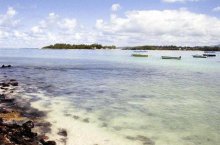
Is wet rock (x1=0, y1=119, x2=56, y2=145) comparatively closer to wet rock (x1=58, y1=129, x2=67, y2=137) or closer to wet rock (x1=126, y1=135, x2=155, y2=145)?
wet rock (x1=58, y1=129, x2=67, y2=137)

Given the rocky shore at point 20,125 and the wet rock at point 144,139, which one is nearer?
the rocky shore at point 20,125

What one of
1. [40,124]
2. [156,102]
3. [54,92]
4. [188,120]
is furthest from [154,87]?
[40,124]

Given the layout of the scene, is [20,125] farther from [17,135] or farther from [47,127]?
[17,135]

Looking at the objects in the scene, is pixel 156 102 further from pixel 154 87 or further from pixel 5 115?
pixel 5 115

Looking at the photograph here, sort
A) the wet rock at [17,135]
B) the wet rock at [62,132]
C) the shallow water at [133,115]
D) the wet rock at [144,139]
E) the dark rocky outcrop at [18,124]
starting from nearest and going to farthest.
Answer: the wet rock at [17,135]
the dark rocky outcrop at [18,124]
the wet rock at [144,139]
the shallow water at [133,115]
the wet rock at [62,132]

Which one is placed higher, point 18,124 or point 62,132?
point 18,124

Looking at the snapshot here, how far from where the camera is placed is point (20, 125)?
1755 cm

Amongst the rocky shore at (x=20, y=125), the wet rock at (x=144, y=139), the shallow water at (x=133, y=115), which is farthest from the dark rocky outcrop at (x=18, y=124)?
the wet rock at (x=144, y=139)

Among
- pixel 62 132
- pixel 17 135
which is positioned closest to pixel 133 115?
A: pixel 62 132

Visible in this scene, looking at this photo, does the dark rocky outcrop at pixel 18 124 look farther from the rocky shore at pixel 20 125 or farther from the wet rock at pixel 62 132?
the wet rock at pixel 62 132

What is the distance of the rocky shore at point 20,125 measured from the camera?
14586mm

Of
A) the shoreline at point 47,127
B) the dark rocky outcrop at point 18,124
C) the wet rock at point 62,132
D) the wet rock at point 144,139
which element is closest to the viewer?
the dark rocky outcrop at point 18,124

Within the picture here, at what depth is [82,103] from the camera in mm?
26594

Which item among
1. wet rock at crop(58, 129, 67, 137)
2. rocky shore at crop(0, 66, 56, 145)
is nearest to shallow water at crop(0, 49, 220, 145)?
wet rock at crop(58, 129, 67, 137)
